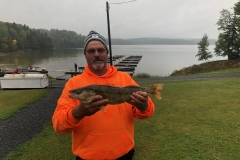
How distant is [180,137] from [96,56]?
4.61 metres

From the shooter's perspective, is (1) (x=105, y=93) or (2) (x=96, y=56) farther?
(2) (x=96, y=56)

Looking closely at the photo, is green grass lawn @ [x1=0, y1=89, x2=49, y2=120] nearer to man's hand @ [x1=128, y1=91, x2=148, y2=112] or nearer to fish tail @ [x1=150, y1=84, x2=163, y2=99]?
fish tail @ [x1=150, y1=84, x2=163, y2=99]

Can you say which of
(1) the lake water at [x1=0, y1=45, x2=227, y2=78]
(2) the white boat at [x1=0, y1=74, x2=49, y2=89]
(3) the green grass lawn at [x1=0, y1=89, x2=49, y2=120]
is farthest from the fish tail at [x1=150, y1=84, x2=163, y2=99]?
(1) the lake water at [x1=0, y1=45, x2=227, y2=78]

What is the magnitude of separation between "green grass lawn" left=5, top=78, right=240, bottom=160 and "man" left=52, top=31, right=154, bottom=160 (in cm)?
303

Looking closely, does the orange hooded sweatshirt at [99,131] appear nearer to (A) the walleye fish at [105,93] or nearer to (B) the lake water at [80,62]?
(A) the walleye fish at [105,93]

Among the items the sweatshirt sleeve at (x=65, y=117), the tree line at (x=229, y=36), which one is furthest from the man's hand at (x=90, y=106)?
the tree line at (x=229, y=36)

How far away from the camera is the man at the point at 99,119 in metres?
2.35

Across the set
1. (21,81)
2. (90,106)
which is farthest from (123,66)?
(90,106)

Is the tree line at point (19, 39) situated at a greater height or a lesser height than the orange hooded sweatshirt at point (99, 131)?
greater

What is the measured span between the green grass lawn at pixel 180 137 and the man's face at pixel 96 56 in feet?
11.3

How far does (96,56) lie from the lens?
2.59 m

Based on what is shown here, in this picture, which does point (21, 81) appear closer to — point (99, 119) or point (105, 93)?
point (99, 119)

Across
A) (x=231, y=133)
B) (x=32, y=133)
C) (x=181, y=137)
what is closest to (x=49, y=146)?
(x=32, y=133)

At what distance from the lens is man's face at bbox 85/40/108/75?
2621 millimetres
